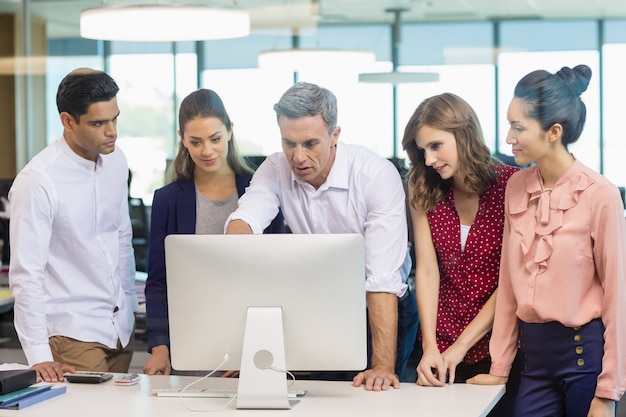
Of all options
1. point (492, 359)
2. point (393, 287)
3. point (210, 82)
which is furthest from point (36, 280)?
point (210, 82)

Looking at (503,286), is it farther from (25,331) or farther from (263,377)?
(25,331)

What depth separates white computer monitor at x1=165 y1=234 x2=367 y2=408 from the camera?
2.53 m

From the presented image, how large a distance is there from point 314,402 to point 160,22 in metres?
2.79

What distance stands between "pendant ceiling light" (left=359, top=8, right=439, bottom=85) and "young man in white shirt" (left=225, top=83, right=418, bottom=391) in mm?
5323

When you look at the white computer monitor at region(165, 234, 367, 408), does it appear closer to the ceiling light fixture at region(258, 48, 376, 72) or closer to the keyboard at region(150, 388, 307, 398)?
the keyboard at region(150, 388, 307, 398)

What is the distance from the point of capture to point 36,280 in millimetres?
2980

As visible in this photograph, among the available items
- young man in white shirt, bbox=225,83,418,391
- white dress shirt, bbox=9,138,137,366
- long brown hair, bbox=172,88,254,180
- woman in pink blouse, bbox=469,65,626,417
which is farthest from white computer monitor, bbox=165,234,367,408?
long brown hair, bbox=172,88,254,180

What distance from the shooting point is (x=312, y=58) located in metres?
8.12

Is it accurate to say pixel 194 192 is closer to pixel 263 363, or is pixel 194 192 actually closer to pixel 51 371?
pixel 51 371

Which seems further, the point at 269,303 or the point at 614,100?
the point at 614,100

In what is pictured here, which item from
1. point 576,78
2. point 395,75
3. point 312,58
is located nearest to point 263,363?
point 576,78

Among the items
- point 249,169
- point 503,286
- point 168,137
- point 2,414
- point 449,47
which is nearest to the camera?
point 2,414

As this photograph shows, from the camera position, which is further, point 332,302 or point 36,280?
point 36,280

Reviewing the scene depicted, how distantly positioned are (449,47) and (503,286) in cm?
606
